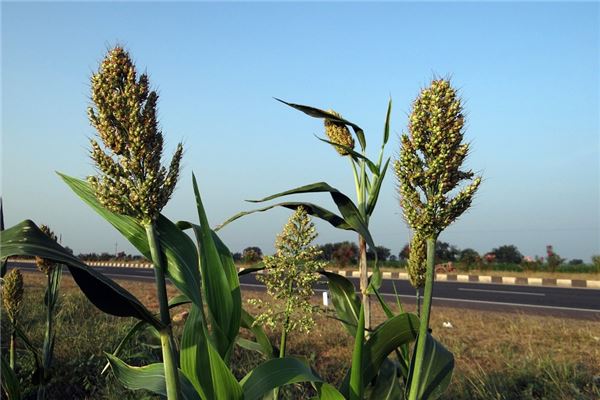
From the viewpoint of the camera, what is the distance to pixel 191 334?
205cm

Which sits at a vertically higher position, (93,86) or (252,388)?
(93,86)

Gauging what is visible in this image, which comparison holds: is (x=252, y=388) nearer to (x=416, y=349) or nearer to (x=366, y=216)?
(x=416, y=349)

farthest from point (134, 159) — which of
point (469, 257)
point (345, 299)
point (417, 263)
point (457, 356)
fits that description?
point (469, 257)

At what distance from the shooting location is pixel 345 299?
2.64 m

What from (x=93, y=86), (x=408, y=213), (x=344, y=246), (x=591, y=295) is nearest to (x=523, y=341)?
(x=408, y=213)

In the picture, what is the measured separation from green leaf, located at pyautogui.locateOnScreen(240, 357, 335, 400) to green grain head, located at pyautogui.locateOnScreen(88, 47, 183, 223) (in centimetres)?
65

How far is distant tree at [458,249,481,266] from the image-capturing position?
23.4 m

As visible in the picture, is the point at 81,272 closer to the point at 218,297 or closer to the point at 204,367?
the point at 218,297

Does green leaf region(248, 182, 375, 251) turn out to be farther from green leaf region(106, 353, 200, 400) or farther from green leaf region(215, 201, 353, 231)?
green leaf region(106, 353, 200, 400)

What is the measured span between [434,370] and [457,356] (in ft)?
10.0

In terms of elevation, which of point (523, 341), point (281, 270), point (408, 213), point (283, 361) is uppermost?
point (408, 213)

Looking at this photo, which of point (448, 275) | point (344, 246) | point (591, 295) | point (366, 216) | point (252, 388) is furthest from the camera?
point (344, 246)

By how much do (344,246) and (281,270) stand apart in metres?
23.9

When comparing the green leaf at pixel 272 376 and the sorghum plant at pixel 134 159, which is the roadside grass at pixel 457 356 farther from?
the sorghum plant at pixel 134 159
